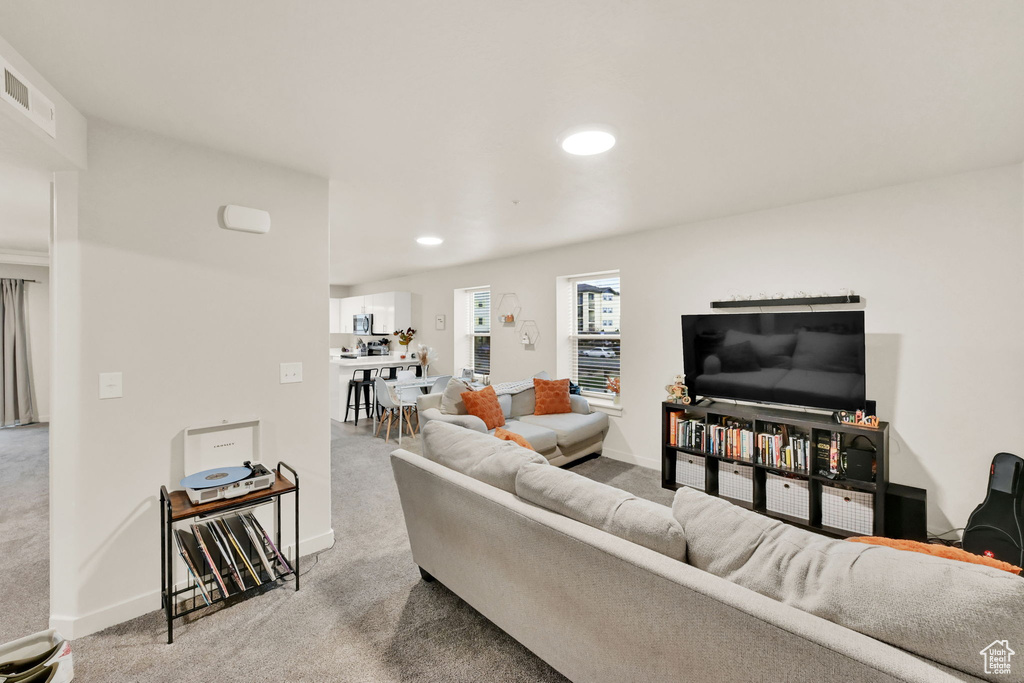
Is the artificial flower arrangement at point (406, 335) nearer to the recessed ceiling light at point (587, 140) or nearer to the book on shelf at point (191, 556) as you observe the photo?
the book on shelf at point (191, 556)

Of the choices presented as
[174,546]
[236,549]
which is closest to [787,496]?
[236,549]

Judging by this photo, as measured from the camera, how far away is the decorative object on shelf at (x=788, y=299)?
124 inches

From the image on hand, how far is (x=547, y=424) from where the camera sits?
4277 millimetres

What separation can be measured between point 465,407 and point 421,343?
3.42m

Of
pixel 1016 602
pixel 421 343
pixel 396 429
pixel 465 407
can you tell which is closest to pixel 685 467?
pixel 465 407

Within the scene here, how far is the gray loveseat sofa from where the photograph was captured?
3.92 m

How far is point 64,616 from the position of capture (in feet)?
6.36

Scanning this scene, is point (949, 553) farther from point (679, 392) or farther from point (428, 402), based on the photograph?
point (428, 402)

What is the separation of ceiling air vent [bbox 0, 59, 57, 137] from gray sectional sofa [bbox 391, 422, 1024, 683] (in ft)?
6.79

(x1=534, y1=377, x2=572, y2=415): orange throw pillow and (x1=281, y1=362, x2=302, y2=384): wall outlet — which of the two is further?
(x1=534, y1=377, x2=572, y2=415): orange throw pillow

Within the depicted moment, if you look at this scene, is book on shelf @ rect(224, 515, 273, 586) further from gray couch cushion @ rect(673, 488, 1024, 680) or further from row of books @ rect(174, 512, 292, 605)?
gray couch cushion @ rect(673, 488, 1024, 680)

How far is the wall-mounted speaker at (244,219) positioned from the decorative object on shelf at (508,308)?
11.7 feet

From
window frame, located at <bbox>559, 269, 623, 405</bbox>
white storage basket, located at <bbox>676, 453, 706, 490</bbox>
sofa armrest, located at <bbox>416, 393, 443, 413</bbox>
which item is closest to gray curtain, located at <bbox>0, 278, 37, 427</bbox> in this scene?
sofa armrest, located at <bbox>416, 393, 443, 413</bbox>

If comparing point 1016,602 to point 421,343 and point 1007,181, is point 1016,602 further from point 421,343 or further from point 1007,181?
point 421,343
